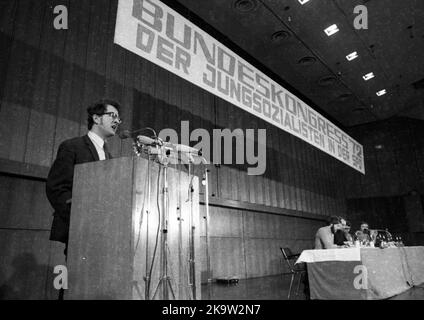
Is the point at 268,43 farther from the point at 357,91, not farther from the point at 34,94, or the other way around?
the point at 34,94

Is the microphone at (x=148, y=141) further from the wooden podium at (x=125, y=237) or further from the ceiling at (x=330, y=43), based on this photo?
the ceiling at (x=330, y=43)

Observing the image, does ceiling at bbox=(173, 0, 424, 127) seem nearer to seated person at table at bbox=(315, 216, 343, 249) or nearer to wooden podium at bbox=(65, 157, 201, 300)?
seated person at table at bbox=(315, 216, 343, 249)

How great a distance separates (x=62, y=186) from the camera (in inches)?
65.6

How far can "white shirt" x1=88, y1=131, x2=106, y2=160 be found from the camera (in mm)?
1888

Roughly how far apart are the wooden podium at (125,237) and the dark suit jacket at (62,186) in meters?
0.06

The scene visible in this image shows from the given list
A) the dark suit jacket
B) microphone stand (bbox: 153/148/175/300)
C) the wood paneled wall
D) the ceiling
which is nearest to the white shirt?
the dark suit jacket

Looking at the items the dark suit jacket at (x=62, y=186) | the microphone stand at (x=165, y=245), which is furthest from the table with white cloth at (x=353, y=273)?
the dark suit jacket at (x=62, y=186)

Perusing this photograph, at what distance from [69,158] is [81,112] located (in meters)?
2.68

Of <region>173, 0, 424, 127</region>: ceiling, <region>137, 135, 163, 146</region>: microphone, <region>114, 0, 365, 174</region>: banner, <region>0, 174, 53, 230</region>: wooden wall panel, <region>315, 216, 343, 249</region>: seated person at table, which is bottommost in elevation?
<region>315, 216, 343, 249</region>: seated person at table

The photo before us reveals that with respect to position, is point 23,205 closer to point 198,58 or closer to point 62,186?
point 62,186

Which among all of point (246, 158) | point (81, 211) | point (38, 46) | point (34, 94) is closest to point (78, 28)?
point (38, 46)

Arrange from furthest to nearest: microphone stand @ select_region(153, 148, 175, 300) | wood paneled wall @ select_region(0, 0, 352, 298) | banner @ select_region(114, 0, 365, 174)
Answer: wood paneled wall @ select_region(0, 0, 352, 298)
banner @ select_region(114, 0, 365, 174)
microphone stand @ select_region(153, 148, 175, 300)

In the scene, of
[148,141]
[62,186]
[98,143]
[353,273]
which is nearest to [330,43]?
[353,273]

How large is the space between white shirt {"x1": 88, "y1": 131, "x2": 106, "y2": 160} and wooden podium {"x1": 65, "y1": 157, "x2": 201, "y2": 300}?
25 centimetres
